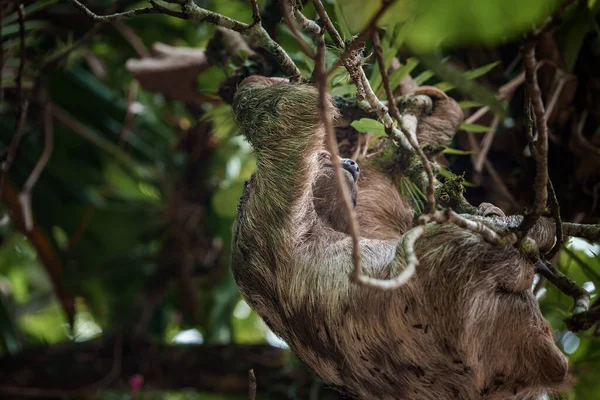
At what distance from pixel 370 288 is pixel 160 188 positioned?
443cm

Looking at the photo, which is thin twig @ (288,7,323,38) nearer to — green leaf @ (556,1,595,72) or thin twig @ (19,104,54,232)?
green leaf @ (556,1,595,72)

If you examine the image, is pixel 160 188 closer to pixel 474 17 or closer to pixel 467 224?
pixel 467 224

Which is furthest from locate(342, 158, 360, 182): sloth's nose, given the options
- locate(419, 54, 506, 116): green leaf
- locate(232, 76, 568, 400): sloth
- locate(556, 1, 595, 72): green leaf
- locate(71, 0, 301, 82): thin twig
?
locate(419, 54, 506, 116): green leaf

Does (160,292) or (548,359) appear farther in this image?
(160,292)

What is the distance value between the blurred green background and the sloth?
468mm

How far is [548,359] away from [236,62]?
218 centimetres

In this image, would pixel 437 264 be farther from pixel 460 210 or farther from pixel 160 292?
pixel 160 292

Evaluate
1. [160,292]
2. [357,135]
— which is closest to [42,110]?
[160,292]

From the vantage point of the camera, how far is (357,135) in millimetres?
3355

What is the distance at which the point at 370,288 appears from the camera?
2.07 m

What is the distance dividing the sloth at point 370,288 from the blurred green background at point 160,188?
1.54 feet

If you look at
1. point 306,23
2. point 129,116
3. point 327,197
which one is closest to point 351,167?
point 327,197

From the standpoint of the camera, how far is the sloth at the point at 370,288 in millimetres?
2256

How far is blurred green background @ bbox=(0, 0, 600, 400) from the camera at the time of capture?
3.70 m
